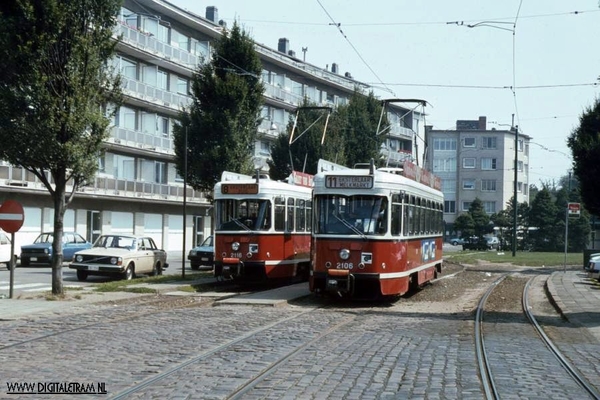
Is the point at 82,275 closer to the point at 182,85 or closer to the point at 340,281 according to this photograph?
the point at 340,281

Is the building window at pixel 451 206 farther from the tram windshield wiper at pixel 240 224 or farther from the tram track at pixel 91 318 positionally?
the tram track at pixel 91 318

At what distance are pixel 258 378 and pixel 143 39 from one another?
151 feet

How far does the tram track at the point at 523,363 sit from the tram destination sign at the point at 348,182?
3.91 meters

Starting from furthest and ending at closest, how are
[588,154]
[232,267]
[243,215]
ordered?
[588,154]
[243,215]
[232,267]

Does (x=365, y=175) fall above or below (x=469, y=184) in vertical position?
below

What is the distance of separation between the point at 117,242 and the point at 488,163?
79678 millimetres

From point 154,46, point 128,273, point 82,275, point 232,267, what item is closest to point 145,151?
point 154,46

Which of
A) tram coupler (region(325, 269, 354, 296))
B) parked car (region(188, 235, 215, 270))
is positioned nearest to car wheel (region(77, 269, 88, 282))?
parked car (region(188, 235, 215, 270))

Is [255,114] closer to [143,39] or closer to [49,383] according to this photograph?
[143,39]

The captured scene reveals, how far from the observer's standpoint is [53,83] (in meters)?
19.6

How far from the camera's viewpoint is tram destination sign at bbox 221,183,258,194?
80.5 feet

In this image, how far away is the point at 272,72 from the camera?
234 ft

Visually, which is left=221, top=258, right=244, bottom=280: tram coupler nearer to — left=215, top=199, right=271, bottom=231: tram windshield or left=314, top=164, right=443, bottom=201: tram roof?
left=215, top=199, right=271, bottom=231: tram windshield

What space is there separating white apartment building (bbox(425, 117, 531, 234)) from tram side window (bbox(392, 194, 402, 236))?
84.4 meters
